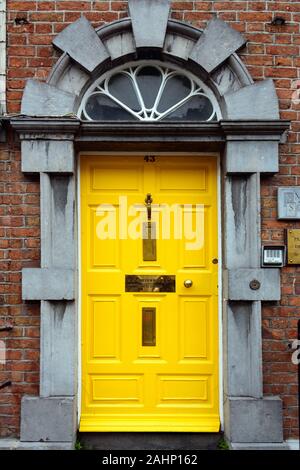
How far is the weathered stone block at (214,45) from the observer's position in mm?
4914

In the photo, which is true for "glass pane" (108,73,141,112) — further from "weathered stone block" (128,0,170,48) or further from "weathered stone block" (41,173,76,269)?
"weathered stone block" (41,173,76,269)

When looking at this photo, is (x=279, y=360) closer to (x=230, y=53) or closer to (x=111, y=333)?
(x=111, y=333)

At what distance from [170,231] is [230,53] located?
161cm

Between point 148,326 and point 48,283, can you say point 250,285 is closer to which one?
point 148,326

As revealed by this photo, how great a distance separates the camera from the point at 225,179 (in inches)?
196

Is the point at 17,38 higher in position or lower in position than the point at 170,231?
higher

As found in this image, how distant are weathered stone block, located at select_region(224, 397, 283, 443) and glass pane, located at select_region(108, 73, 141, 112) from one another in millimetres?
2662

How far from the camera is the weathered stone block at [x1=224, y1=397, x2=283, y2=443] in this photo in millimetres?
4750

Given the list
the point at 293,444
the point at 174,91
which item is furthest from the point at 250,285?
the point at 174,91

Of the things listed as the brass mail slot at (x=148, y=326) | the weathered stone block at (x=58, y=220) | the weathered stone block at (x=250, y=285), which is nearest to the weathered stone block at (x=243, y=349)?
the weathered stone block at (x=250, y=285)

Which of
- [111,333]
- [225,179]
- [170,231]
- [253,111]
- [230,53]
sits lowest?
[111,333]

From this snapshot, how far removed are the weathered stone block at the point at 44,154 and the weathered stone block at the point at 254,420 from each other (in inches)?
95.0
